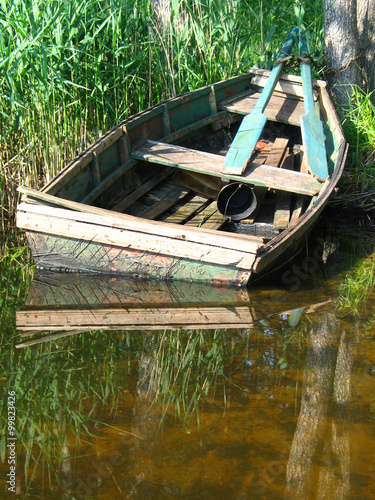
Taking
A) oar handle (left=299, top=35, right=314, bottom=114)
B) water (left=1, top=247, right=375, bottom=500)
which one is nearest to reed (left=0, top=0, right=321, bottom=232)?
oar handle (left=299, top=35, right=314, bottom=114)

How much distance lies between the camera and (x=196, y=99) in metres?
5.43

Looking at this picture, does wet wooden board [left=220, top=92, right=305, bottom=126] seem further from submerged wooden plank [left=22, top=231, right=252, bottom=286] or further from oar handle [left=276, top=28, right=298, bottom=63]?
submerged wooden plank [left=22, top=231, right=252, bottom=286]

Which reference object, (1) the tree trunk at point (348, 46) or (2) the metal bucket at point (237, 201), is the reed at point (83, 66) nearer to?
(1) the tree trunk at point (348, 46)

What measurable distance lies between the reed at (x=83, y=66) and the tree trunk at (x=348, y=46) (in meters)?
1.00

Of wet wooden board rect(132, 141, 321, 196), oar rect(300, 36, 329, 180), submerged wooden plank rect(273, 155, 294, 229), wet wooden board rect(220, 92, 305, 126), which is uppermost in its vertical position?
wet wooden board rect(220, 92, 305, 126)

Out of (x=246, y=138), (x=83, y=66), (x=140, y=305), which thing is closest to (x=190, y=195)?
(x=246, y=138)

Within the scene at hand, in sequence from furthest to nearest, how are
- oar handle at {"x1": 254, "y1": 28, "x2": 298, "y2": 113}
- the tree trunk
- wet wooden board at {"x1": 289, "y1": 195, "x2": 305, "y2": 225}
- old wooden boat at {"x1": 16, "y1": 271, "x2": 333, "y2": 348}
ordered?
1. the tree trunk
2. oar handle at {"x1": 254, "y1": 28, "x2": 298, "y2": 113}
3. wet wooden board at {"x1": 289, "y1": 195, "x2": 305, "y2": 225}
4. old wooden boat at {"x1": 16, "y1": 271, "x2": 333, "y2": 348}

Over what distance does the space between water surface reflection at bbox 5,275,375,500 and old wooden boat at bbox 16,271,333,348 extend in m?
0.01

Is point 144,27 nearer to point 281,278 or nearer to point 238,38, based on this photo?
point 238,38

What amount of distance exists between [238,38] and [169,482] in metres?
5.00

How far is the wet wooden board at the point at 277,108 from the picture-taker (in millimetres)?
5611

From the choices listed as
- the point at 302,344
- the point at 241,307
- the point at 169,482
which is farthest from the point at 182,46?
the point at 169,482

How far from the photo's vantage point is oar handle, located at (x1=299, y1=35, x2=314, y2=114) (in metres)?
5.14

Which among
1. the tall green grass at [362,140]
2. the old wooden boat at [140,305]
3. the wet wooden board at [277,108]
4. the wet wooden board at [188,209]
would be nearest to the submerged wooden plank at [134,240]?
the old wooden boat at [140,305]
